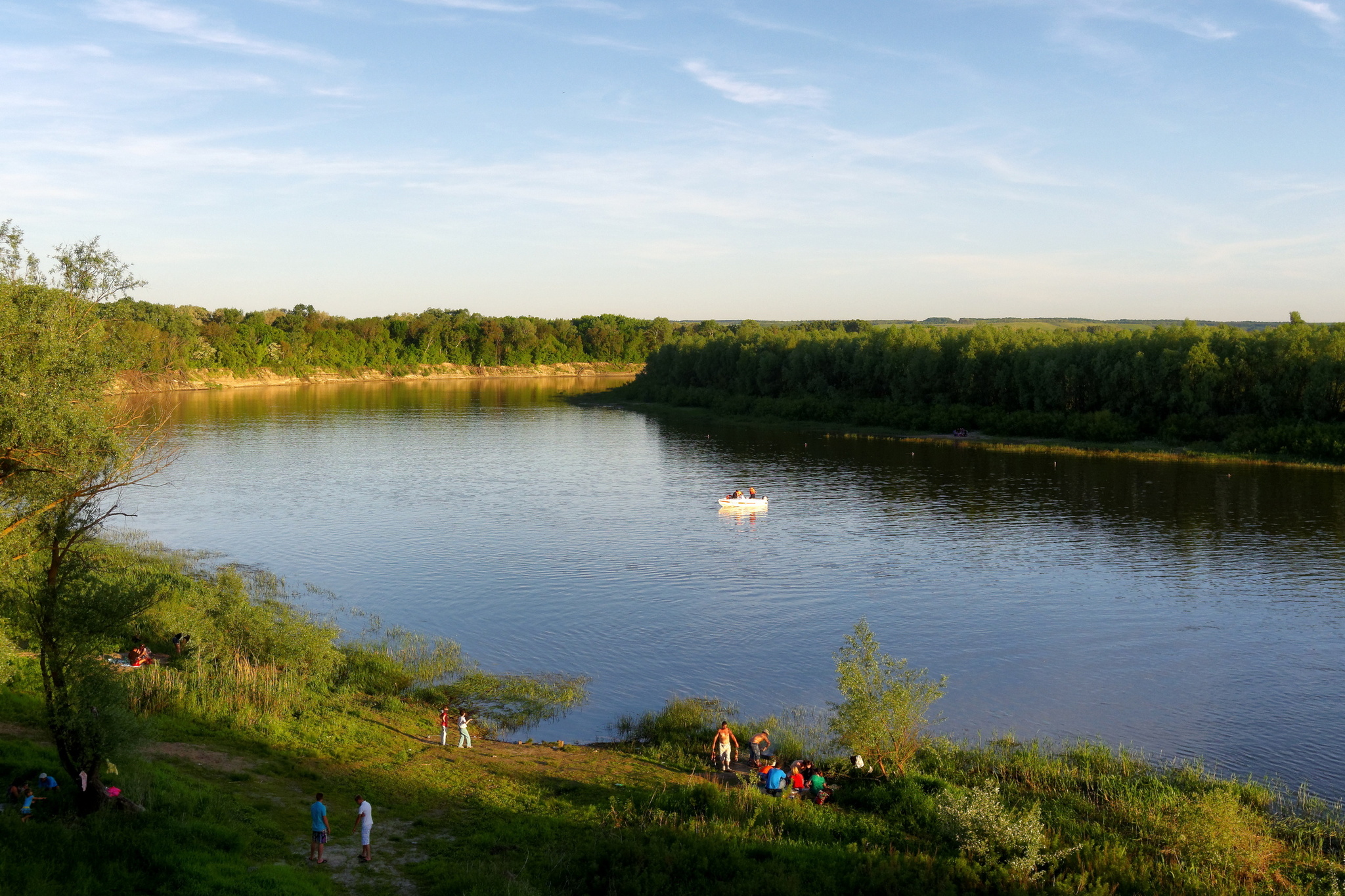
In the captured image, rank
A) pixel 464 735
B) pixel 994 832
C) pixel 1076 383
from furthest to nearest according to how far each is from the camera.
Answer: pixel 1076 383 → pixel 464 735 → pixel 994 832

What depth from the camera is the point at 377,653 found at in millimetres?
36406

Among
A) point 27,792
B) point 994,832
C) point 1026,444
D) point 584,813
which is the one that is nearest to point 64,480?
point 27,792

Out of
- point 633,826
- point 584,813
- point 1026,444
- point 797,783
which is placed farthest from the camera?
point 1026,444

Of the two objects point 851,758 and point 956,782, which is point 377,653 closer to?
point 851,758

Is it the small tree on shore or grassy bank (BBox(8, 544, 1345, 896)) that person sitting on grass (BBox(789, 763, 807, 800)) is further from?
the small tree on shore

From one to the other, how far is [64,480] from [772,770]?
19.4 metres

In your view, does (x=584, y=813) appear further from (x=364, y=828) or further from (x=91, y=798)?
(x=91, y=798)

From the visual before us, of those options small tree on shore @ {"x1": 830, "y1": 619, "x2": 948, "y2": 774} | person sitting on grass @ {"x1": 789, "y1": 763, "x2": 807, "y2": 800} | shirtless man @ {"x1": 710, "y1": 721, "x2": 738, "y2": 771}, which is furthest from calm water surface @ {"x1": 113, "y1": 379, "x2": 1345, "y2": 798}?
person sitting on grass @ {"x1": 789, "y1": 763, "x2": 807, "y2": 800}

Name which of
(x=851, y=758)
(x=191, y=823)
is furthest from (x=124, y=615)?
(x=851, y=758)

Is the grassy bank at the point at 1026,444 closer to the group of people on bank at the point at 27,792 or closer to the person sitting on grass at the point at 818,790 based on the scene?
the person sitting on grass at the point at 818,790

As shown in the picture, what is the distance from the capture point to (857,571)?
52.1 m

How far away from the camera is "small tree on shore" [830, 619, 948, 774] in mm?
26859

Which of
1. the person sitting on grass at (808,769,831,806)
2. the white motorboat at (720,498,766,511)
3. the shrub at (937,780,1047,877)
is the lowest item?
the person sitting on grass at (808,769,831,806)

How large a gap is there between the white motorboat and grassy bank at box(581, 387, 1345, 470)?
135 feet
